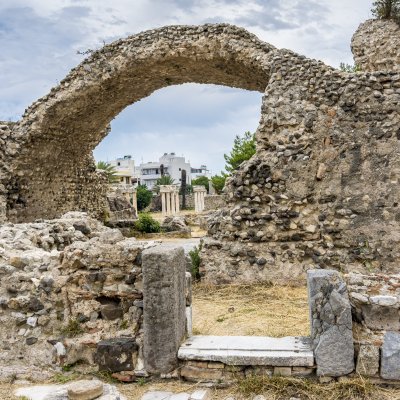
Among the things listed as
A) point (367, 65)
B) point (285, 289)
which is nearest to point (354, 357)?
point (285, 289)

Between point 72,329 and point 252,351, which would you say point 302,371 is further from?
point 72,329

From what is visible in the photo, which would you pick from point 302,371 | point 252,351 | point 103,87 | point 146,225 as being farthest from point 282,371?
point 146,225

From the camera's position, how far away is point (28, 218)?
39.4ft

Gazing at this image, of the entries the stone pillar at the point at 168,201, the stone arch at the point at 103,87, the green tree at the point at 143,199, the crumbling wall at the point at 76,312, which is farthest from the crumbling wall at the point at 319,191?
the green tree at the point at 143,199

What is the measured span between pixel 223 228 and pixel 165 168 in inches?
2979

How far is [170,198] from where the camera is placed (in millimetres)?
33844

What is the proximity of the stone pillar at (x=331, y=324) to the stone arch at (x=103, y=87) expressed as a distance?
21.5 ft

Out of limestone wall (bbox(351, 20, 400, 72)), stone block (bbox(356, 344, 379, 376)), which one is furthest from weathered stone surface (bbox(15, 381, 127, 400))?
limestone wall (bbox(351, 20, 400, 72))

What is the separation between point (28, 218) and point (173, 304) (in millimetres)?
9636

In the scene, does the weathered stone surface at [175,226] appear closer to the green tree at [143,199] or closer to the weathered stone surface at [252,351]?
the weathered stone surface at [252,351]

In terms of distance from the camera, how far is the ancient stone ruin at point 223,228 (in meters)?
3.47

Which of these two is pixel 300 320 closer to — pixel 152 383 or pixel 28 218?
pixel 152 383

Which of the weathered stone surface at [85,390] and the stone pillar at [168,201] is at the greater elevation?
the stone pillar at [168,201]

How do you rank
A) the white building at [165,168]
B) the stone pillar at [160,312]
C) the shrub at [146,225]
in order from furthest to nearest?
the white building at [165,168], the shrub at [146,225], the stone pillar at [160,312]
